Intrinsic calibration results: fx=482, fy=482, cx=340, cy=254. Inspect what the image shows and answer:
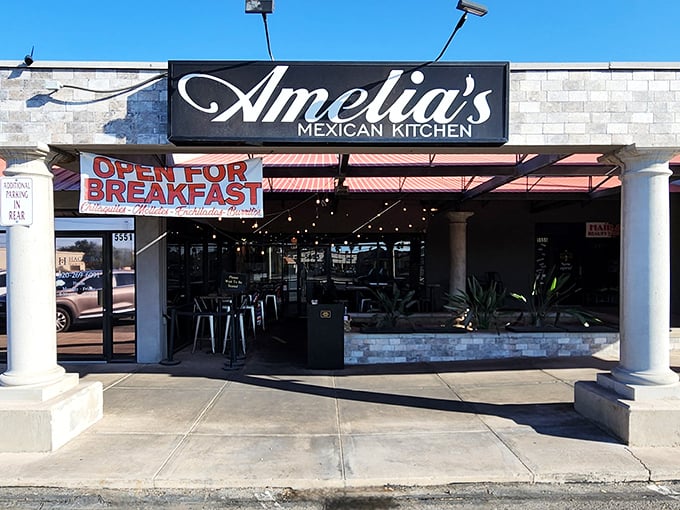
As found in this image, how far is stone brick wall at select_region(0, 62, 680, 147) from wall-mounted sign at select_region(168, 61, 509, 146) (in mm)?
378

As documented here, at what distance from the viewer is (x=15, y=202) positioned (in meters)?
5.01

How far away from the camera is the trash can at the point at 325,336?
26.3 ft

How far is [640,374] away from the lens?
5.21 meters

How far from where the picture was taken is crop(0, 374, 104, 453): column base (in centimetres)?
473

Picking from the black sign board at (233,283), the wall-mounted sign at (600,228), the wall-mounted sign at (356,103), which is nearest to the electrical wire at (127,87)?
the wall-mounted sign at (356,103)

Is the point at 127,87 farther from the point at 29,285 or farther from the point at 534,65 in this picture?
the point at 534,65

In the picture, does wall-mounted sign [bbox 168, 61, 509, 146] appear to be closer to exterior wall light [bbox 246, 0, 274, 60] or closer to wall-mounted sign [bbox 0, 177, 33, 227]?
exterior wall light [bbox 246, 0, 274, 60]

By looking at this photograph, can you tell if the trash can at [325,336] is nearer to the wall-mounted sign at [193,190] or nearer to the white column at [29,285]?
the wall-mounted sign at [193,190]

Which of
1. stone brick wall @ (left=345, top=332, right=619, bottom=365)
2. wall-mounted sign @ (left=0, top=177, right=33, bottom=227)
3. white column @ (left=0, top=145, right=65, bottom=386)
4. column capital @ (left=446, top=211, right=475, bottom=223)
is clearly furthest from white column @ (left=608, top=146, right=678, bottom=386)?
column capital @ (left=446, top=211, right=475, bottom=223)

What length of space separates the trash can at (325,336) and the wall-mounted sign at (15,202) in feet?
14.2

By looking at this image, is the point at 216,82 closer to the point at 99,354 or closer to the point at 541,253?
the point at 99,354

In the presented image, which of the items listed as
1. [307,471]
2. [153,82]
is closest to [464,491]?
[307,471]

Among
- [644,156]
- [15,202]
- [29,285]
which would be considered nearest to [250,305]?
[29,285]

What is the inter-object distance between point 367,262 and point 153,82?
9.79 meters
